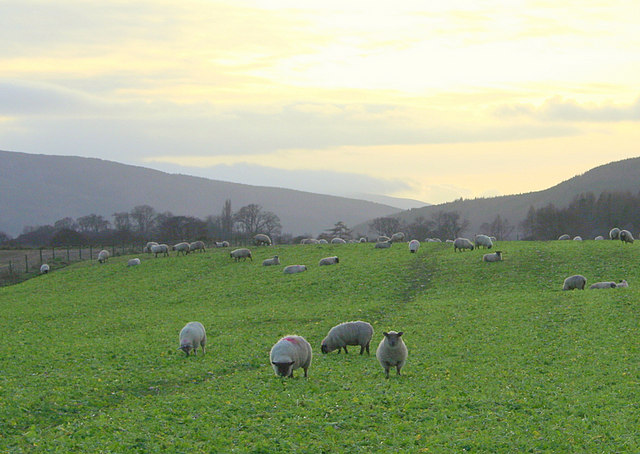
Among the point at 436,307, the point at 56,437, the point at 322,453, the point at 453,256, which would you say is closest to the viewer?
the point at 322,453

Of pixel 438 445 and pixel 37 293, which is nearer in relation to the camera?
pixel 438 445

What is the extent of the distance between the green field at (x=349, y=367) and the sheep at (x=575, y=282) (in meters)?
1.73

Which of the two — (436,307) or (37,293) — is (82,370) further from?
(37,293)

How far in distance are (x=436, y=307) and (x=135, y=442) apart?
29.4 metres

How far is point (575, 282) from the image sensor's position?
4712 centimetres

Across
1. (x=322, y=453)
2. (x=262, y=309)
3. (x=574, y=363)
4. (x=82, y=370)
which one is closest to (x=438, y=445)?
(x=322, y=453)

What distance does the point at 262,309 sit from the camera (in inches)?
1845

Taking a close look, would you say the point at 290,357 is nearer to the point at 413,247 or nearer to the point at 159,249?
the point at 413,247

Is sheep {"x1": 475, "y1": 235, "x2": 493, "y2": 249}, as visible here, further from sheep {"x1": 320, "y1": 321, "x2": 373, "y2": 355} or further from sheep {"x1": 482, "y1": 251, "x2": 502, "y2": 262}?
sheep {"x1": 320, "y1": 321, "x2": 373, "y2": 355}

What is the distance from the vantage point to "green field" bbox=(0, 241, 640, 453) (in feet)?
55.5

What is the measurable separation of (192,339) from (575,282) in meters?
30.1

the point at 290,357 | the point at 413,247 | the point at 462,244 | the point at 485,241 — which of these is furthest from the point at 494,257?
the point at 290,357

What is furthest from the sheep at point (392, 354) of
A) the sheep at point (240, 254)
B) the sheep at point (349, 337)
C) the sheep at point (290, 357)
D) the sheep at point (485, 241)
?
the sheep at point (240, 254)

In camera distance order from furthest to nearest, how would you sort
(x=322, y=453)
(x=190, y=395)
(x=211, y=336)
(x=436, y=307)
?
(x=436, y=307)
(x=211, y=336)
(x=190, y=395)
(x=322, y=453)
